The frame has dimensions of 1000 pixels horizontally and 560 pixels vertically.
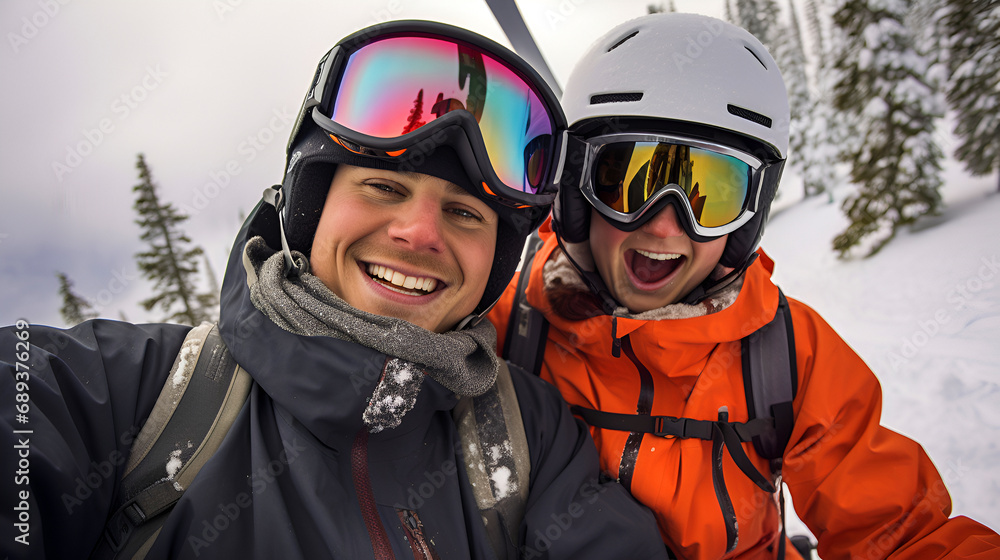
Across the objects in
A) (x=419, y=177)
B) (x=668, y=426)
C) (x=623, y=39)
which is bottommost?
(x=668, y=426)

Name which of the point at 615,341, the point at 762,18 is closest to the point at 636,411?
the point at 615,341

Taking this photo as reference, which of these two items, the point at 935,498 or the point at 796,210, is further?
the point at 796,210

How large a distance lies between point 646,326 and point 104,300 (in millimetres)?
3180

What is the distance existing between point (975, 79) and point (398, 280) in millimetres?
7847

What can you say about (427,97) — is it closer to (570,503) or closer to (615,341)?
(615,341)

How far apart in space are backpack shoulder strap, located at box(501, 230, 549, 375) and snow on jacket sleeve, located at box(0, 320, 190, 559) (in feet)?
5.06

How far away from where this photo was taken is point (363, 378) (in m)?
1.36

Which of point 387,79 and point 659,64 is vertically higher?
point 387,79

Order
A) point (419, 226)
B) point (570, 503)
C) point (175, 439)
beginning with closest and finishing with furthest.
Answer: point (175, 439) < point (419, 226) < point (570, 503)

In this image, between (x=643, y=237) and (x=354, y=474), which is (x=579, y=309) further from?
(x=354, y=474)

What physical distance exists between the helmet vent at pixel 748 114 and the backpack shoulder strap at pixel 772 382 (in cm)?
100

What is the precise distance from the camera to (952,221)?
805 centimetres

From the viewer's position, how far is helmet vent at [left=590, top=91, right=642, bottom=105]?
2.14m

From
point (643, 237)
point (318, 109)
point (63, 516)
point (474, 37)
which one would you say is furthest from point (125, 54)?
point (643, 237)
